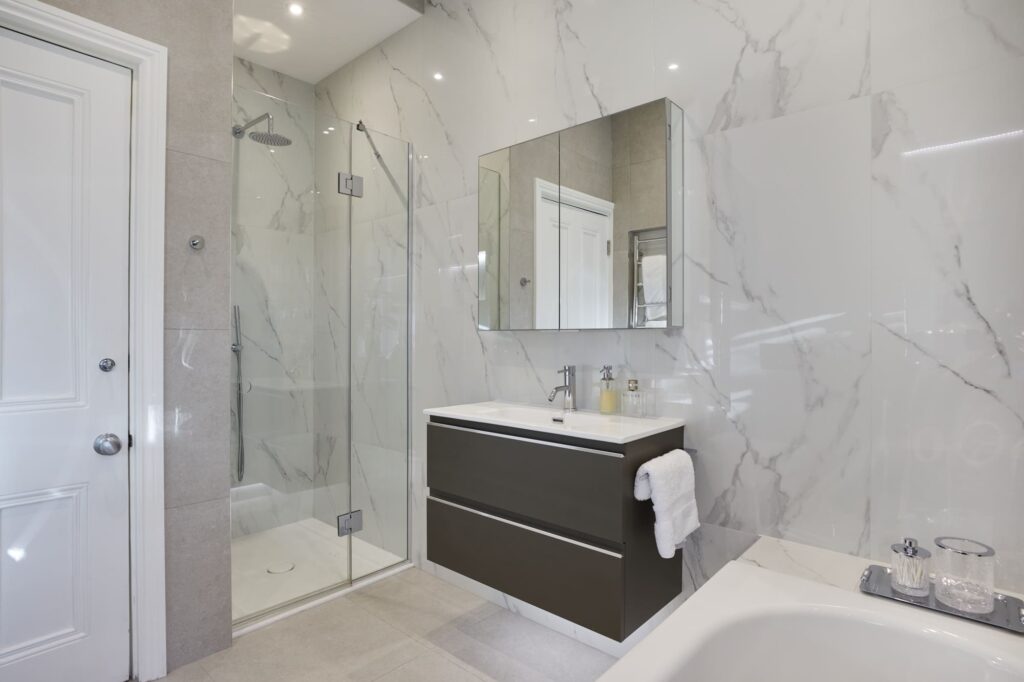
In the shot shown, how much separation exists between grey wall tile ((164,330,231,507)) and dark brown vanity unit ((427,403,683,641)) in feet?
2.81

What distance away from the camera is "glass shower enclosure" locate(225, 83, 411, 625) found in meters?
2.42

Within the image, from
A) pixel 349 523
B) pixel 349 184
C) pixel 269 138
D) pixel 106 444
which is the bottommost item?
pixel 349 523

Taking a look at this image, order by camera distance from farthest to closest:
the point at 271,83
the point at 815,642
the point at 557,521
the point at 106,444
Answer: the point at 271,83
the point at 106,444
the point at 557,521
the point at 815,642

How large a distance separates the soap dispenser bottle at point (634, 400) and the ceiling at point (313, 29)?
7.45ft

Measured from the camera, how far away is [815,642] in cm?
126

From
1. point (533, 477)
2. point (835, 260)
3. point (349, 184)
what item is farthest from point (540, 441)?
point (349, 184)

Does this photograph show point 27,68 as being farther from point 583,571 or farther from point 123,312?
point 583,571

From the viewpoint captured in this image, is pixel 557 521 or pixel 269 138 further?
pixel 269 138

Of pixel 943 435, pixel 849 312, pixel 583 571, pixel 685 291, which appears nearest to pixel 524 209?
pixel 685 291

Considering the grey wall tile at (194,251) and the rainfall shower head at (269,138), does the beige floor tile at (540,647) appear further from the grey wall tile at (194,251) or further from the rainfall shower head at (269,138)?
the rainfall shower head at (269,138)

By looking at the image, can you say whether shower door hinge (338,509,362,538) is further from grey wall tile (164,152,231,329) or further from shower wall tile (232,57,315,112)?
shower wall tile (232,57,315,112)

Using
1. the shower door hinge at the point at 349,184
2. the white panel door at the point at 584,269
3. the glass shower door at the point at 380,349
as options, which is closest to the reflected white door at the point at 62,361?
the shower door hinge at the point at 349,184

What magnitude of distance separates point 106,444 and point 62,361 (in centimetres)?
31

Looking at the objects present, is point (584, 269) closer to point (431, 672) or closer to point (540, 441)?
point (540, 441)
